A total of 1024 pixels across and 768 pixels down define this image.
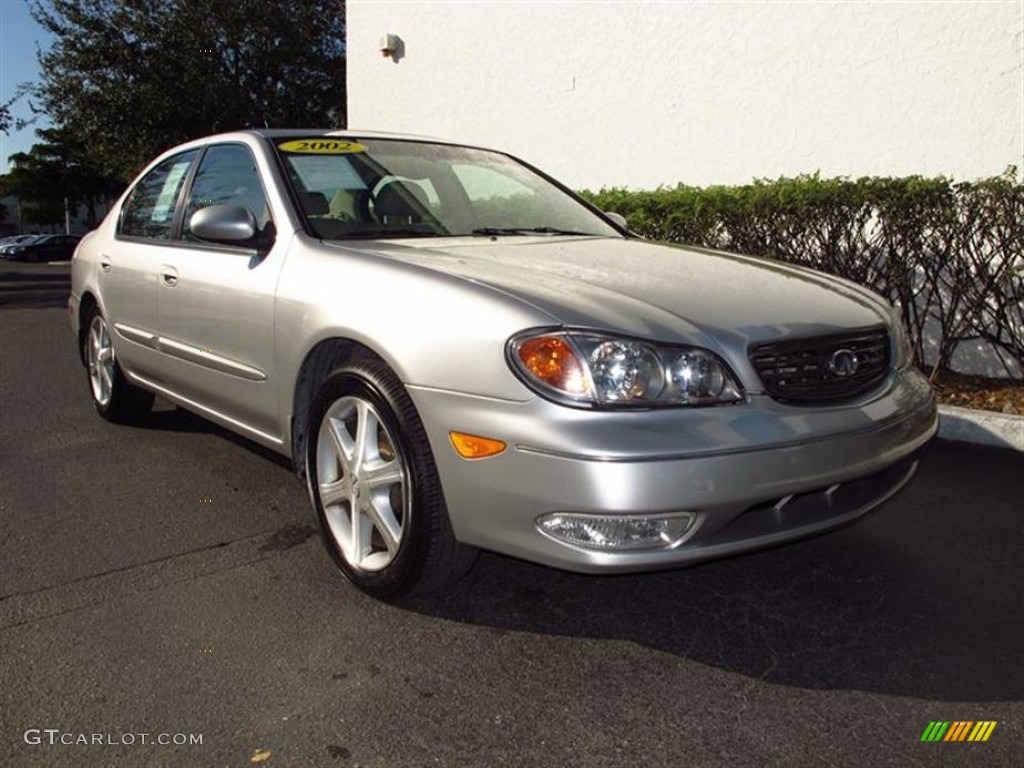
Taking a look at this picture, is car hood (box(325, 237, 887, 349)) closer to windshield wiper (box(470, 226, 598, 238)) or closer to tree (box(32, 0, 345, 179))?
windshield wiper (box(470, 226, 598, 238))

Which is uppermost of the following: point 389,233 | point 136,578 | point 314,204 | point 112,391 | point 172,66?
point 172,66

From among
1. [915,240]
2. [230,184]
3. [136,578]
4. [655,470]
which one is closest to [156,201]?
[230,184]

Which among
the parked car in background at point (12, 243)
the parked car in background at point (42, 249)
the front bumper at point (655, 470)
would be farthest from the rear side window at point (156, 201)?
the parked car in background at point (12, 243)

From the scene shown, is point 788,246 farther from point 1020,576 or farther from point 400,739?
point 400,739

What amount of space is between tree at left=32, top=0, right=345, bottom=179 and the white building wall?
17103 mm

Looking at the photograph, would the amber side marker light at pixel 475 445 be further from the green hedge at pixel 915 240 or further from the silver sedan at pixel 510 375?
the green hedge at pixel 915 240

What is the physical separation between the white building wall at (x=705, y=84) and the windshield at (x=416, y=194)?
3.86 meters

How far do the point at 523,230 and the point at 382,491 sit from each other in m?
1.54

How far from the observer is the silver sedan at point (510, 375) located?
7.72 feet

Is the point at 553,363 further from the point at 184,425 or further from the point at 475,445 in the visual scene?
the point at 184,425

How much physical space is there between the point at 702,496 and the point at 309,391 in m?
1.52

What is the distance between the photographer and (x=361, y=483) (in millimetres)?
2900

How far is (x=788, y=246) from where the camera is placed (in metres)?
6.24

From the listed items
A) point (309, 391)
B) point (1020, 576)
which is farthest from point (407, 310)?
point (1020, 576)
